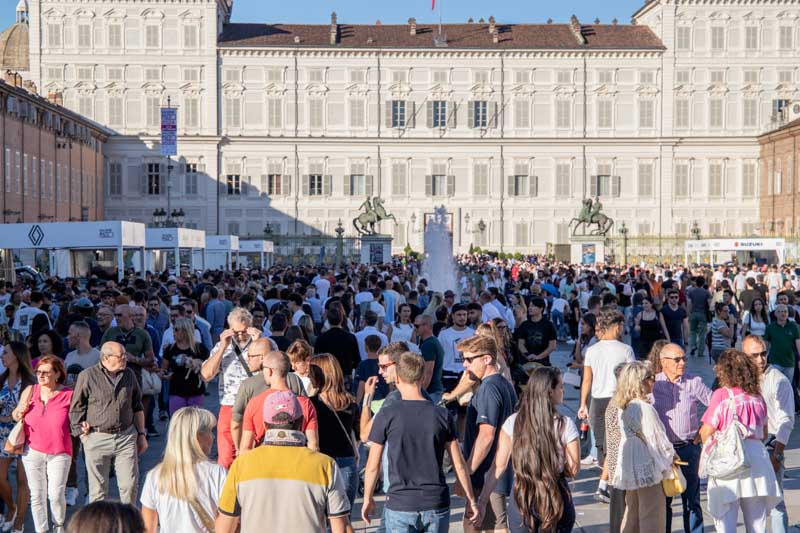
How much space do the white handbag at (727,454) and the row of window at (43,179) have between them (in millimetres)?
42200

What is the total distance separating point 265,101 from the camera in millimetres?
67625

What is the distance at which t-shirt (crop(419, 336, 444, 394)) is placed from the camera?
10344 millimetres

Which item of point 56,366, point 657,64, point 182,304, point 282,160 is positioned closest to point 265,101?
point 282,160

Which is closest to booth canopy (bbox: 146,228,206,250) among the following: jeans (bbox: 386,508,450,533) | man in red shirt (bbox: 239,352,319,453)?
man in red shirt (bbox: 239,352,319,453)

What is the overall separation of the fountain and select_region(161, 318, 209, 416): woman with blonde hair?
893 inches

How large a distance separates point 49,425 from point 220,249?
3046 cm

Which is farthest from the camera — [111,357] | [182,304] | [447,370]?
[182,304]

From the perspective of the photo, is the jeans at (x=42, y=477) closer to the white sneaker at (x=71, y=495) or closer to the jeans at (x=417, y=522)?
the white sneaker at (x=71, y=495)

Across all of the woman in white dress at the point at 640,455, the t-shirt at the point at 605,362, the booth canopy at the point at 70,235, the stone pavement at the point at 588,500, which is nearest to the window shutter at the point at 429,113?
the booth canopy at the point at 70,235

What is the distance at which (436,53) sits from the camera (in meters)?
68.1

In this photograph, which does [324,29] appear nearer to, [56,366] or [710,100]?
[710,100]

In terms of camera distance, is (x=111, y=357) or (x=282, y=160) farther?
(x=282, y=160)

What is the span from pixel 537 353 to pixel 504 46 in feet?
193

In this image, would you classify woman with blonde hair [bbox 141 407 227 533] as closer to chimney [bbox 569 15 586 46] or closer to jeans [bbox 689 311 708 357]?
jeans [bbox 689 311 708 357]
